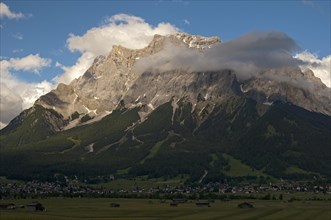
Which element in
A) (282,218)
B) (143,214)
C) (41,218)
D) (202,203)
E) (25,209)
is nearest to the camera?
(41,218)

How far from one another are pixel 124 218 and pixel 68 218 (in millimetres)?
13896

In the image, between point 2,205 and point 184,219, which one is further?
point 2,205

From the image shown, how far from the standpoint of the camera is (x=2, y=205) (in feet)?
555

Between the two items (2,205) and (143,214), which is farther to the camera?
(2,205)

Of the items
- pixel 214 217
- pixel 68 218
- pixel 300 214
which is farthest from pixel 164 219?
pixel 300 214

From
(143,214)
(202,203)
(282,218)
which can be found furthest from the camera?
(202,203)

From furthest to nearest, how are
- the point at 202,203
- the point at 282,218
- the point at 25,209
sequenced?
the point at 202,203 < the point at 25,209 < the point at 282,218

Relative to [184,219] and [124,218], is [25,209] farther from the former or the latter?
[184,219]

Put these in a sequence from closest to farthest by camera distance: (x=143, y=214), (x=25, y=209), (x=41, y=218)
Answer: (x=41, y=218) → (x=143, y=214) → (x=25, y=209)

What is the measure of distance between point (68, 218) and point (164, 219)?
23.9m

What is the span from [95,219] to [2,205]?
5114 cm

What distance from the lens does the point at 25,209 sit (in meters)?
168

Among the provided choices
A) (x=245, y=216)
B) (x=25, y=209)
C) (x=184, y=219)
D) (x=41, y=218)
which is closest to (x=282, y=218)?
(x=245, y=216)

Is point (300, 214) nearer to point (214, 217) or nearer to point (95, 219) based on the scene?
point (214, 217)
